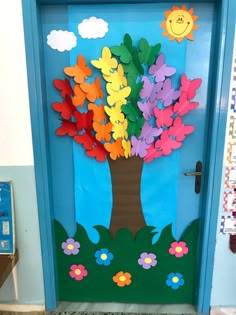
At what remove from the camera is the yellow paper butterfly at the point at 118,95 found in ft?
5.16

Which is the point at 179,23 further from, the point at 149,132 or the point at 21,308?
the point at 21,308

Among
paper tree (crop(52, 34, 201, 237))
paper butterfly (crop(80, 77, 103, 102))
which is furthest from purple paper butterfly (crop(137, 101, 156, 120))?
Answer: paper butterfly (crop(80, 77, 103, 102))

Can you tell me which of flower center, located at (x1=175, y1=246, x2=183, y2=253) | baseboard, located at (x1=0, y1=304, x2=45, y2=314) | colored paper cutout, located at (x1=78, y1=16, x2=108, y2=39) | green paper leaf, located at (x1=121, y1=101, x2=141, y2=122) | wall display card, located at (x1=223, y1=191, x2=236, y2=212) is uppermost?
colored paper cutout, located at (x1=78, y1=16, x2=108, y2=39)

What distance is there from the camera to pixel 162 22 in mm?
1515

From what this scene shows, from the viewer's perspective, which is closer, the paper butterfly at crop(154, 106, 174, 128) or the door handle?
the paper butterfly at crop(154, 106, 174, 128)

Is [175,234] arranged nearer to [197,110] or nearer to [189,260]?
[189,260]

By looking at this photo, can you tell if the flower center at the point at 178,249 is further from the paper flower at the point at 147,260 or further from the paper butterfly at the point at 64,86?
the paper butterfly at the point at 64,86

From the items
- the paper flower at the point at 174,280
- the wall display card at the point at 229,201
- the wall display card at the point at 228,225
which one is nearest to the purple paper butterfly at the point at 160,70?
the wall display card at the point at 229,201

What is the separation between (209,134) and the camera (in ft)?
5.35

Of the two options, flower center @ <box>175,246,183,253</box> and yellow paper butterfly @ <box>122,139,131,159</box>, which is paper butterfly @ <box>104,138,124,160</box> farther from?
flower center @ <box>175,246,183,253</box>

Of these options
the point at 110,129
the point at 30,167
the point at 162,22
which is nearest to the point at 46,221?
the point at 30,167

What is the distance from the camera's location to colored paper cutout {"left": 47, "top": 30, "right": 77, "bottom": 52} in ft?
5.07

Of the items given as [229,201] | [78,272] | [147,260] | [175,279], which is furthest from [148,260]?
[229,201]

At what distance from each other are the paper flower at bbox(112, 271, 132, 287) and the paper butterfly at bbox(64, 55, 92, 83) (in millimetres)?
1260
